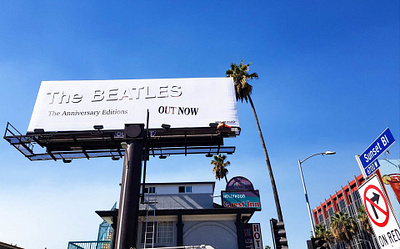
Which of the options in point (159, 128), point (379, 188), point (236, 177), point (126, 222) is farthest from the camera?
point (236, 177)

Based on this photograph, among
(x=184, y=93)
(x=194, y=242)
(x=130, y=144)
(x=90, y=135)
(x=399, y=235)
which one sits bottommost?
(x=399, y=235)

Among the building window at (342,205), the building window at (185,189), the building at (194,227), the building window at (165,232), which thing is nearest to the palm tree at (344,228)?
the building window at (342,205)

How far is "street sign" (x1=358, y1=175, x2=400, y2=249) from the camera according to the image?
4527 mm

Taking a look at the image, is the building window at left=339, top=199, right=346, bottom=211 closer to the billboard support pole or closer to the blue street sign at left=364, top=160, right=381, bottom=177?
the billboard support pole

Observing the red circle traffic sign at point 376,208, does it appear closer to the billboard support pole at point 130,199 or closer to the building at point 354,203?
the billboard support pole at point 130,199

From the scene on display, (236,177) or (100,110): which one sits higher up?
(100,110)

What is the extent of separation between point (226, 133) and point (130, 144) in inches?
285

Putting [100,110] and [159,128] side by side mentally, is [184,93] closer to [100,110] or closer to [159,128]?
[159,128]

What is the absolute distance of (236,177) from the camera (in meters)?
26.0

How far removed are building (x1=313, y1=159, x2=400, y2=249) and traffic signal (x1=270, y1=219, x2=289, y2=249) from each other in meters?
35.5

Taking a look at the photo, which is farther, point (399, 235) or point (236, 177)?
point (236, 177)

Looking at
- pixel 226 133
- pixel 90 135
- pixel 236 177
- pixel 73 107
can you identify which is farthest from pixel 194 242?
pixel 73 107

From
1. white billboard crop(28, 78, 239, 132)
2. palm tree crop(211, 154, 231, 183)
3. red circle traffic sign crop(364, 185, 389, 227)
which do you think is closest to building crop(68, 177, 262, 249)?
white billboard crop(28, 78, 239, 132)

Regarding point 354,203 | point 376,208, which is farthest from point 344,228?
point 376,208
